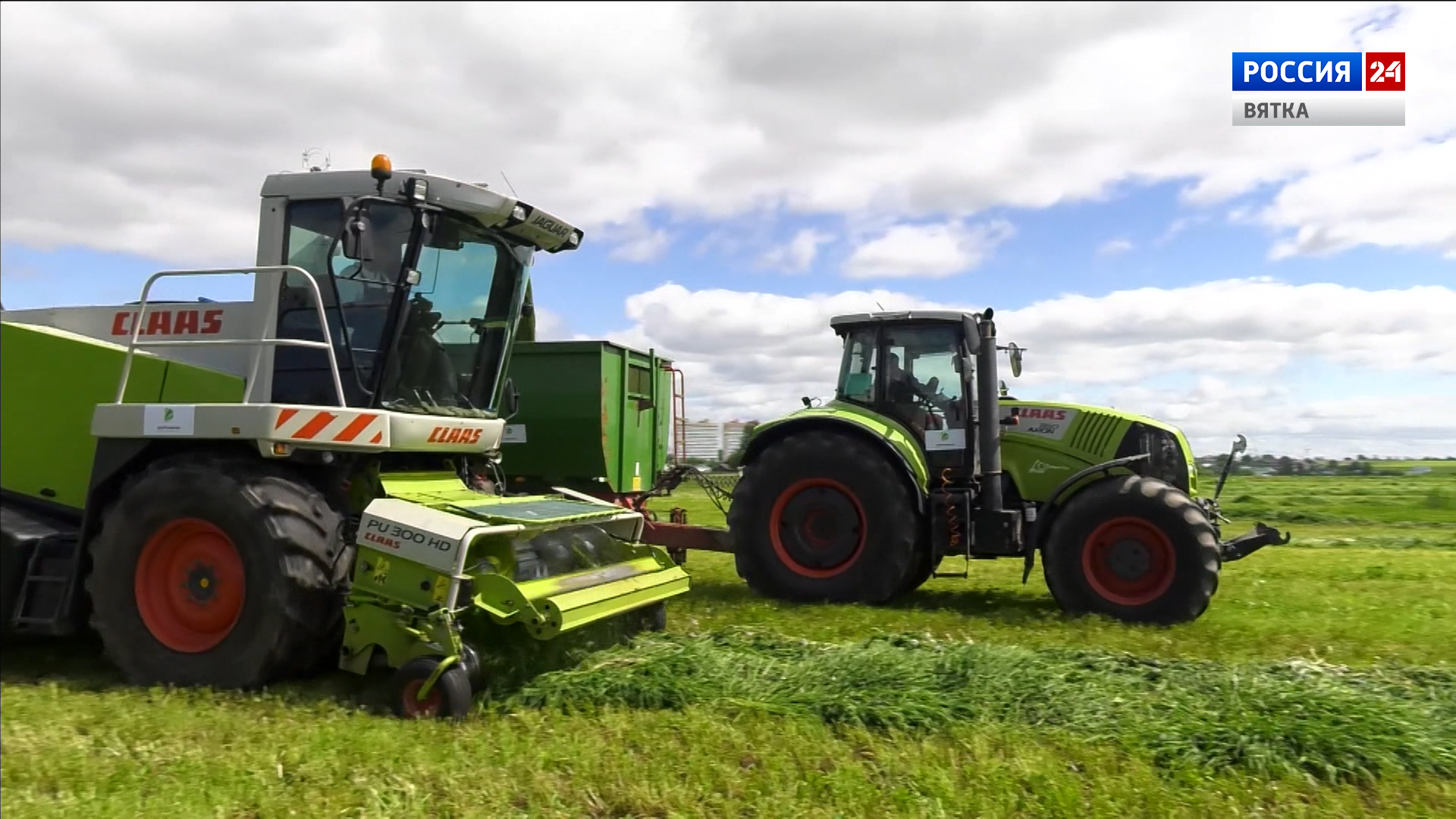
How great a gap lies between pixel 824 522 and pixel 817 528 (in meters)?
0.08

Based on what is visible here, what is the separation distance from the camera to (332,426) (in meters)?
5.35

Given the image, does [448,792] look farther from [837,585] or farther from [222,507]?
[837,585]

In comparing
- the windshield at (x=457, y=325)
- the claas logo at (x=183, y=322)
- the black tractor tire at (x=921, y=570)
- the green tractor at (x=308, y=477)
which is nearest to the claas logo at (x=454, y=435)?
the green tractor at (x=308, y=477)

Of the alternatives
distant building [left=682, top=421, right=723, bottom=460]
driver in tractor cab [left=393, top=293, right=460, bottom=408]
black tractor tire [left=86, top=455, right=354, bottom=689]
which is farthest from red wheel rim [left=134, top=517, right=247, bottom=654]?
distant building [left=682, top=421, right=723, bottom=460]

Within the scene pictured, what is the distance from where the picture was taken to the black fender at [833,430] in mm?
8297

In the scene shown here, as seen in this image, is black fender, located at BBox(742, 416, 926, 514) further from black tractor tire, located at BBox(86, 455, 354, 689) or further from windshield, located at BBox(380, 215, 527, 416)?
black tractor tire, located at BBox(86, 455, 354, 689)

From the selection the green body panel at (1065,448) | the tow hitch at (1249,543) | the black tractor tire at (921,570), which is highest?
the green body panel at (1065,448)

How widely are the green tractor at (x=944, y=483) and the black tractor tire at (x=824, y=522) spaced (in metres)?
0.01

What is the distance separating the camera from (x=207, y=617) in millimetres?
5328

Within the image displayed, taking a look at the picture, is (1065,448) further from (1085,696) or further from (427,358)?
(427,358)

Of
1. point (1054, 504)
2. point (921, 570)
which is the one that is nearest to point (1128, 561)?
point (1054, 504)

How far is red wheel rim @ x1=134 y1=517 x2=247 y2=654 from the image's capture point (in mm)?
5297

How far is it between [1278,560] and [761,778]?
10257 mm

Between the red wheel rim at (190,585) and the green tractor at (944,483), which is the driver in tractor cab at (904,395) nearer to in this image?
the green tractor at (944,483)
